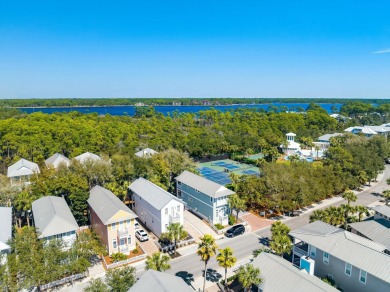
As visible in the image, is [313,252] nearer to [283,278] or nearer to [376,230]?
[283,278]

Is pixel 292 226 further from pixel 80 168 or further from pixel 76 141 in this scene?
pixel 76 141

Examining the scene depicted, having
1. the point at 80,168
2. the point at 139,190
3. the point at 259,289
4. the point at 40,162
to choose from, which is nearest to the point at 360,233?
the point at 259,289

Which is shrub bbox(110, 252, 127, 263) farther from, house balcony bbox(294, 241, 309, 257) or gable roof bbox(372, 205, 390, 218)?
gable roof bbox(372, 205, 390, 218)

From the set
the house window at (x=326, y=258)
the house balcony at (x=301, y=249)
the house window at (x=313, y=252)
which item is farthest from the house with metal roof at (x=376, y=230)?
the house balcony at (x=301, y=249)

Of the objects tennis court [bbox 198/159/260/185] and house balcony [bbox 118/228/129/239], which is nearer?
house balcony [bbox 118/228/129/239]

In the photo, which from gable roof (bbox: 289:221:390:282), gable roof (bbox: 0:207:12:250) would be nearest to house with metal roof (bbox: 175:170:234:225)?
gable roof (bbox: 289:221:390:282)

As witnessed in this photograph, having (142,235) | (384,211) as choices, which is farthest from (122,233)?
(384,211)
